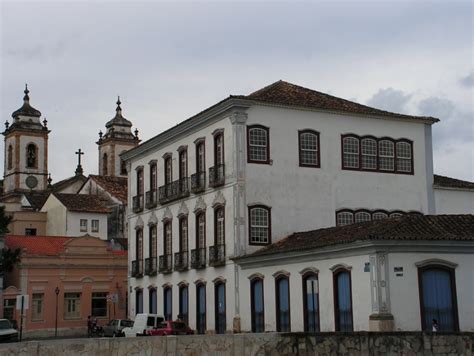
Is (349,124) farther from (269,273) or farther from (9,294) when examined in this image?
(9,294)

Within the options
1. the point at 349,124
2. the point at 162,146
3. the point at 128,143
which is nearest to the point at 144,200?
the point at 162,146

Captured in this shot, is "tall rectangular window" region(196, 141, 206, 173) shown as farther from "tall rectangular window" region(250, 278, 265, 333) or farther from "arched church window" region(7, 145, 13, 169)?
"arched church window" region(7, 145, 13, 169)

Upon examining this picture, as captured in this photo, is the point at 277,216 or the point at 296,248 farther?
the point at 277,216

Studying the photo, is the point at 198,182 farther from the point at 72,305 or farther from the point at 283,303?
the point at 72,305

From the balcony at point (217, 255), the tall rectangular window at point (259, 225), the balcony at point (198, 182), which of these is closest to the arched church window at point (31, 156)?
A: the balcony at point (198, 182)

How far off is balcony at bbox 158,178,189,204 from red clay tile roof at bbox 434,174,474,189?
12606mm

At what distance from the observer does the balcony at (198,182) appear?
142 ft

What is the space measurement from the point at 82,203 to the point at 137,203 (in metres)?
17.8

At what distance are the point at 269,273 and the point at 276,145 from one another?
21.6ft

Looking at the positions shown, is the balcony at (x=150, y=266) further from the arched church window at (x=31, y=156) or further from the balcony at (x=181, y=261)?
the arched church window at (x=31, y=156)

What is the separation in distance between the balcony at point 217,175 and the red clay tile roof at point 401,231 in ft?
20.0

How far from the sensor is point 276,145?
41.0m

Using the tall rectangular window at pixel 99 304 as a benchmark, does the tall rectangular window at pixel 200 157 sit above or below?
above

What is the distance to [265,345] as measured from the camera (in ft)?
81.2
